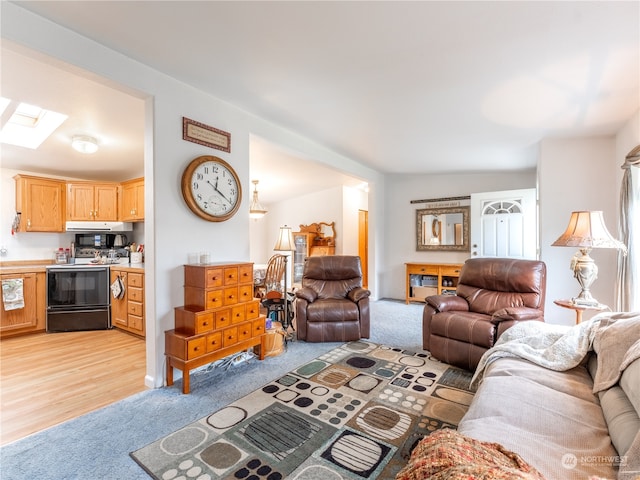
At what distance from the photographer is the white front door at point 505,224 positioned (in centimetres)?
457

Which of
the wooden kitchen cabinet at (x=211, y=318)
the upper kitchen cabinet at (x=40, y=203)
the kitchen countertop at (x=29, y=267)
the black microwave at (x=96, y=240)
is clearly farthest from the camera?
the black microwave at (x=96, y=240)

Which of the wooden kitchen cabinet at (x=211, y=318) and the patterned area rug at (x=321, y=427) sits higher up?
the wooden kitchen cabinet at (x=211, y=318)

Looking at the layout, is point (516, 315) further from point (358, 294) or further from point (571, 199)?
point (571, 199)

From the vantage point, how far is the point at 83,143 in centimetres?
333

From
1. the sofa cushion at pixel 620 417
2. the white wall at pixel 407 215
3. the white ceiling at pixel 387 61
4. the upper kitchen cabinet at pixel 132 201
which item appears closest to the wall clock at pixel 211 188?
the white ceiling at pixel 387 61

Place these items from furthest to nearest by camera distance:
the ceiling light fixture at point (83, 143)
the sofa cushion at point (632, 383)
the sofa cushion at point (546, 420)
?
the ceiling light fixture at point (83, 143) < the sofa cushion at point (632, 383) < the sofa cushion at point (546, 420)

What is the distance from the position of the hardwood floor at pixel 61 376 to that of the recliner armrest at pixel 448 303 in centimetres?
270

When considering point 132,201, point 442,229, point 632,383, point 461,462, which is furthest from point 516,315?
point 132,201

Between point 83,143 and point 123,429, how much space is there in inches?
118

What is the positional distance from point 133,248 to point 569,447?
5050mm

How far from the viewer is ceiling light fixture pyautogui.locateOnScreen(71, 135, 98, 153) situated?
3316 millimetres

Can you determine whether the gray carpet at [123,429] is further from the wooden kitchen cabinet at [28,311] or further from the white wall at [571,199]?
the white wall at [571,199]

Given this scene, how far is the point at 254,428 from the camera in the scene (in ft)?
6.19

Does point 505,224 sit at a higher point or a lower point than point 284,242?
higher
